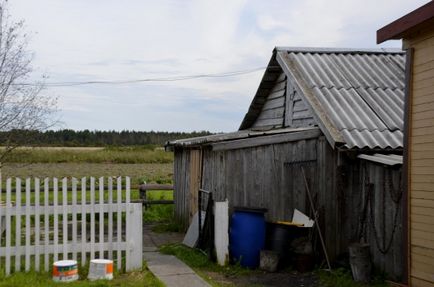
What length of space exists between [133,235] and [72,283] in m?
1.25

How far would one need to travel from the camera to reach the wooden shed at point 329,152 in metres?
7.95

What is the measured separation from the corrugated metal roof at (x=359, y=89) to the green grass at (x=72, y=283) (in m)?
3.91

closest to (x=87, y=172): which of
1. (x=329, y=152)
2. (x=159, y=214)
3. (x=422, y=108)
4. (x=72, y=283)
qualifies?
(x=159, y=214)

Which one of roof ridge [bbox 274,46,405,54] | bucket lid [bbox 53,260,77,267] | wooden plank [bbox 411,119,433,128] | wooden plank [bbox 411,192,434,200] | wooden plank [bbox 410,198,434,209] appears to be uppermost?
roof ridge [bbox 274,46,405,54]

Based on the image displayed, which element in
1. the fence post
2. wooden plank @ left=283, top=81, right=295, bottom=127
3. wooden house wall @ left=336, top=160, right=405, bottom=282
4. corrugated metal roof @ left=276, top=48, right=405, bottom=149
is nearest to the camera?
wooden house wall @ left=336, top=160, right=405, bottom=282

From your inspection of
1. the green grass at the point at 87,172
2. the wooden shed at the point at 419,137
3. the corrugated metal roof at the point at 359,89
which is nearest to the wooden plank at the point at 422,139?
the wooden shed at the point at 419,137

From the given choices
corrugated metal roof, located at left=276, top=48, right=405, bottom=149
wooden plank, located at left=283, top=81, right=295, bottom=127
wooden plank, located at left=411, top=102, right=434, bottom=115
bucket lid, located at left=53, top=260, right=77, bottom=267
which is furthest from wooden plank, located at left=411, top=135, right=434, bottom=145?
bucket lid, located at left=53, top=260, right=77, bottom=267

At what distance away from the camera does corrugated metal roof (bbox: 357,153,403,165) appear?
295 inches

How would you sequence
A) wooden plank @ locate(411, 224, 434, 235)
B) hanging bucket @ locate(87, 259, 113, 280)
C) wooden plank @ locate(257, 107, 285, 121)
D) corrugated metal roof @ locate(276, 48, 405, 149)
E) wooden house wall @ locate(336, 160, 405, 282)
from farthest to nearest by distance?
1. wooden plank @ locate(257, 107, 285, 121)
2. corrugated metal roof @ locate(276, 48, 405, 149)
3. wooden house wall @ locate(336, 160, 405, 282)
4. hanging bucket @ locate(87, 259, 113, 280)
5. wooden plank @ locate(411, 224, 434, 235)

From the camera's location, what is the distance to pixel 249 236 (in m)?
8.91

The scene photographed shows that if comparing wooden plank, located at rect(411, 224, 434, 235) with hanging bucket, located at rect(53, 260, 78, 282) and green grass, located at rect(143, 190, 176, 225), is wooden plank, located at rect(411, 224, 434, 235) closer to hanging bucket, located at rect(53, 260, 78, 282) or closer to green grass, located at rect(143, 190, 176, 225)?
hanging bucket, located at rect(53, 260, 78, 282)

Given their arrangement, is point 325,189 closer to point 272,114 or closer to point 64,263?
point 272,114

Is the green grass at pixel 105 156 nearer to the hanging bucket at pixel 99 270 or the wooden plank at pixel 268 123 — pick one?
the wooden plank at pixel 268 123

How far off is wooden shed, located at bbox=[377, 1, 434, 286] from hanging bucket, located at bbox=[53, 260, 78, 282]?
182 inches
